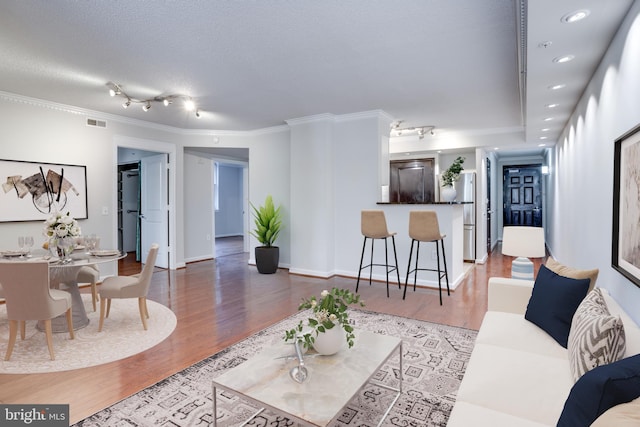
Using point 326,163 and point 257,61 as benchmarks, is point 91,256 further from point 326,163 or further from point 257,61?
point 326,163

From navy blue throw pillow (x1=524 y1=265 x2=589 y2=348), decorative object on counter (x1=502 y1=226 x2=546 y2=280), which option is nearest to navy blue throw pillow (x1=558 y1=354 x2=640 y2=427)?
navy blue throw pillow (x1=524 y1=265 x2=589 y2=348)

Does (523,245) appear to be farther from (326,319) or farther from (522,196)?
(522,196)

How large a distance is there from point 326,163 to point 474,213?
3331mm

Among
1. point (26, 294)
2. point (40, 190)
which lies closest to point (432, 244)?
point (26, 294)

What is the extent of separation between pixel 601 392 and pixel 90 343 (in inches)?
139

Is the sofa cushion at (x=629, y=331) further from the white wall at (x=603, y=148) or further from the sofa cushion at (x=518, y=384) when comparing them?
the sofa cushion at (x=518, y=384)

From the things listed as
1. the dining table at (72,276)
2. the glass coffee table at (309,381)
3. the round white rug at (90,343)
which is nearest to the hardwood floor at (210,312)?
the round white rug at (90,343)

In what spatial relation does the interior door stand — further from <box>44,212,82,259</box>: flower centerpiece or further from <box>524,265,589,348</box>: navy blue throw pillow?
<box>524,265,589,348</box>: navy blue throw pillow

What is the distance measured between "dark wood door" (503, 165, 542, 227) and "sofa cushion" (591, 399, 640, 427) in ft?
34.0

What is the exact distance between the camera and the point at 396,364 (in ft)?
8.68

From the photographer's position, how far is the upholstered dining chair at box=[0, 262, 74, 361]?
8.55ft

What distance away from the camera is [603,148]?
8.83ft

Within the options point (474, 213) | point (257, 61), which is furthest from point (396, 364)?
point (474, 213)

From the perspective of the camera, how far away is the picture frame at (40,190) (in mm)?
4336
